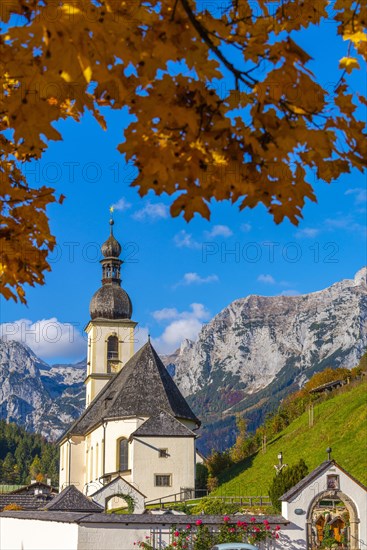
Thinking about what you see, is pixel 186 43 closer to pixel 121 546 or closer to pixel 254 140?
pixel 254 140

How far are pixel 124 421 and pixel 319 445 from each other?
12559 millimetres

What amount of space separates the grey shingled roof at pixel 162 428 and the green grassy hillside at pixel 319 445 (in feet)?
13.6

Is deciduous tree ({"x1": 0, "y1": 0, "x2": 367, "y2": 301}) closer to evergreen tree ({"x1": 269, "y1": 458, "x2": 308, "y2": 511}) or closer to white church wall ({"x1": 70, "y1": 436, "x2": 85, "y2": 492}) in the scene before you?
evergreen tree ({"x1": 269, "y1": 458, "x2": 308, "y2": 511})

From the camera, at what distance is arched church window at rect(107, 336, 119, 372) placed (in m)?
67.5

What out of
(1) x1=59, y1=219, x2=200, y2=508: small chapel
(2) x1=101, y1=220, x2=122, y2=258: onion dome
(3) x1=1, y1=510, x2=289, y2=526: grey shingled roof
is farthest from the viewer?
(2) x1=101, y1=220, x2=122, y2=258: onion dome

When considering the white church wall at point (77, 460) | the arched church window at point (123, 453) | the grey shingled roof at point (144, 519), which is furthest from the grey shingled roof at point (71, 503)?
the white church wall at point (77, 460)

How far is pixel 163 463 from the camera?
47.5 meters

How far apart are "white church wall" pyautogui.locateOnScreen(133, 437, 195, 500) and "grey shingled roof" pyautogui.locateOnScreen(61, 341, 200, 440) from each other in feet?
9.82

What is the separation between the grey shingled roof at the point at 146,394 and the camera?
51406 millimetres

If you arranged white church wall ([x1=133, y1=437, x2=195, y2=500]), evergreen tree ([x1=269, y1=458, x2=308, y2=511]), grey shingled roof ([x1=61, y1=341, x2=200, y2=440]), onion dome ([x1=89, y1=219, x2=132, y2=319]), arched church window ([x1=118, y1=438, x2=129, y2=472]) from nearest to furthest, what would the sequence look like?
evergreen tree ([x1=269, y1=458, x2=308, y2=511])
white church wall ([x1=133, y1=437, x2=195, y2=500])
arched church window ([x1=118, y1=438, x2=129, y2=472])
grey shingled roof ([x1=61, y1=341, x2=200, y2=440])
onion dome ([x1=89, y1=219, x2=132, y2=319])

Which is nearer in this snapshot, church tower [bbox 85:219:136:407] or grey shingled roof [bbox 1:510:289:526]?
grey shingled roof [bbox 1:510:289:526]

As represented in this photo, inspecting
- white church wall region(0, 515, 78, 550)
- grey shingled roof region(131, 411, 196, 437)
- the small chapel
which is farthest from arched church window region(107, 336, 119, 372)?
white church wall region(0, 515, 78, 550)

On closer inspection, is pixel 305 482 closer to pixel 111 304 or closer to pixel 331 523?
pixel 331 523

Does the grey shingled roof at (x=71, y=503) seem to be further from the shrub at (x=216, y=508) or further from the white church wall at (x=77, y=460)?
the white church wall at (x=77, y=460)
